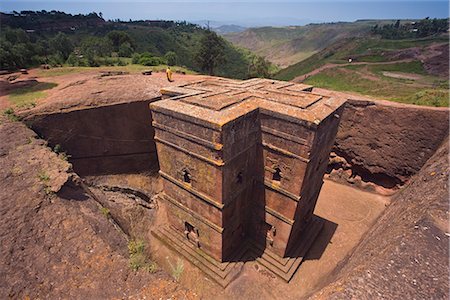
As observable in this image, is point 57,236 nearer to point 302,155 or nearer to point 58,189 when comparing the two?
point 58,189

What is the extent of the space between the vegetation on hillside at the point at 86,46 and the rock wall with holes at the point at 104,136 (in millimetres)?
13596

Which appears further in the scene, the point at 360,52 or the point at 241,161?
the point at 360,52

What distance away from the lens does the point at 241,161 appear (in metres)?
8.93


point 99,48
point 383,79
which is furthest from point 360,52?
point 99,48

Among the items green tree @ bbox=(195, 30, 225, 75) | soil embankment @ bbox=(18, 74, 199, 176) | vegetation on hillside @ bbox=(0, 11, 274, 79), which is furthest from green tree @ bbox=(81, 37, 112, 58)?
soil embankment @ bbox=(18, 74, 199, 176)

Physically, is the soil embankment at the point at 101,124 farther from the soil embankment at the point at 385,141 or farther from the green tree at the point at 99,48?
the green tree at the point at 99,48

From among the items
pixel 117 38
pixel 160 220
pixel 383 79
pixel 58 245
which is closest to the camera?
pixel 58 245

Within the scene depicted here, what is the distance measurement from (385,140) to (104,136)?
17.5 meters

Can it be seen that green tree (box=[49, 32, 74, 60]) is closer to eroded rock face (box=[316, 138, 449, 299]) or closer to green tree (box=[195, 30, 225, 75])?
green tree (box=[195, 30, 225, 75])

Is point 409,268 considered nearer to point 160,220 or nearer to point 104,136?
point 160,220

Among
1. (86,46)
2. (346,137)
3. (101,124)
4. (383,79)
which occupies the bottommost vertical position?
(346,137)

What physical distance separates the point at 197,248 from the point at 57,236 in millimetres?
6299

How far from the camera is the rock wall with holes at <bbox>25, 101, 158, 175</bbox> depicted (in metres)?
13.0

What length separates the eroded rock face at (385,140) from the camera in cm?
1361
